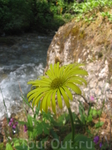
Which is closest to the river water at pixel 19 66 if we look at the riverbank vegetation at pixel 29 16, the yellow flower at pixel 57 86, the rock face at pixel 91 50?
the riverbank vegetation at pixel 29 16

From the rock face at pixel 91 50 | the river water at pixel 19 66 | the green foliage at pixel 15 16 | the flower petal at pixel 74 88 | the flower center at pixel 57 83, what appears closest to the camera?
the flower petal at pixel 74 88

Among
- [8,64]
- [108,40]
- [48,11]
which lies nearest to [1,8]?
[48,11]

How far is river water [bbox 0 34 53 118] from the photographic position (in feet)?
14.5

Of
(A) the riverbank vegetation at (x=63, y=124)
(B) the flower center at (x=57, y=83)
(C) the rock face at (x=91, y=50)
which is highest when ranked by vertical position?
(C) the rock face at (x=91, y=50)

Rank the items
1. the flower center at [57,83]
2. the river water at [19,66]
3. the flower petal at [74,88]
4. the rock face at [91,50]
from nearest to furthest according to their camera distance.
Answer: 1. the flower petal at [74,88]
2. the flower center at [57,83]
3. the rock face at [91,50]
4. the river water at [19,66]

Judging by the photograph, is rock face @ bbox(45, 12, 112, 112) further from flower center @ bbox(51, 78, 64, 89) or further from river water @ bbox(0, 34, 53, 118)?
river water @ bbox(0, 34, 53, 118)

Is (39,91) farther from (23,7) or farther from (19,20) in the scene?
(23,7)

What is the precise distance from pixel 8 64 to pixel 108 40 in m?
4.54

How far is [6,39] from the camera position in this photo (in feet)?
Result: 29.3

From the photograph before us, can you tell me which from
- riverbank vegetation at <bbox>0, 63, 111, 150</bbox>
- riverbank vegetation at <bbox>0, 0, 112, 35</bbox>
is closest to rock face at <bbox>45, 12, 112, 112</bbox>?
riverbank vegetation at <bbox>0, 63, 111, 150</bbox>

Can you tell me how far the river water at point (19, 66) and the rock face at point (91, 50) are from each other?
133 cm

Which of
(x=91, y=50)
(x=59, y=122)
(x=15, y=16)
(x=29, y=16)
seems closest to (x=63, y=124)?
(x=59, y=122)

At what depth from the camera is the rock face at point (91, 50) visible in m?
2.30

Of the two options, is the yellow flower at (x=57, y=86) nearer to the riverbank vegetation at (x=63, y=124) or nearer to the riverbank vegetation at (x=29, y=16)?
the riverbank vegetation at (x=63, y=124)
